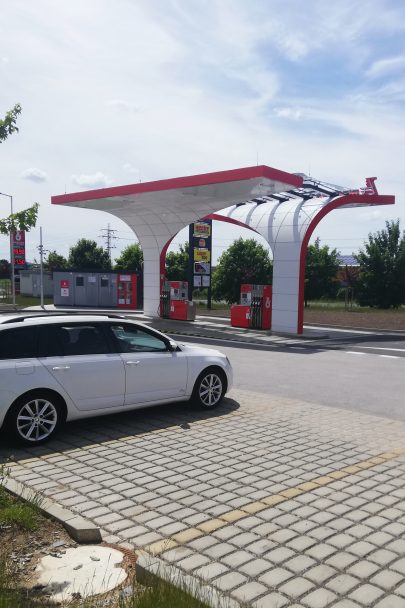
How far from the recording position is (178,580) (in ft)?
10.3

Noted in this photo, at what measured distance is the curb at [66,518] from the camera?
384 centimetres

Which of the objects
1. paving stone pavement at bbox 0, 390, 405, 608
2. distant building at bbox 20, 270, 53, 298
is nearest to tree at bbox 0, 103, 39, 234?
paving stone pavement at bbox 0, 390, 405, 608

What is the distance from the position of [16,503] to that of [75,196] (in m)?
18.6

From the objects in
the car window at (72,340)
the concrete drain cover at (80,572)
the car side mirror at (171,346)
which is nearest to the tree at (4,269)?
the car side mirror at (171,346)

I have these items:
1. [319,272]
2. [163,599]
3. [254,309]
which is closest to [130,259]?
[319,272]

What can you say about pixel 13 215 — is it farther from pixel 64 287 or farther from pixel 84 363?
pixel 64 287

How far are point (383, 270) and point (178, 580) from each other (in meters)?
36.2

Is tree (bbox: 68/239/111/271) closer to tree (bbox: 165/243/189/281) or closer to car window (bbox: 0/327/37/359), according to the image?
tree (bbox: 165/243/189/281)

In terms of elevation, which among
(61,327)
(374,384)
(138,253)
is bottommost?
(374,384)

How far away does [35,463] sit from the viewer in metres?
5.42

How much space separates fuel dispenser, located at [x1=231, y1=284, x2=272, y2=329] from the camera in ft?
68.7

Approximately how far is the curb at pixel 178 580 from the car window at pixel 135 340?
3533 mm

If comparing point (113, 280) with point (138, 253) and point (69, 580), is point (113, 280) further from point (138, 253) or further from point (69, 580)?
point (69, 580)

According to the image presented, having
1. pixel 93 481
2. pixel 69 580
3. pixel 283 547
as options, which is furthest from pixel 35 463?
pixel 283 547
